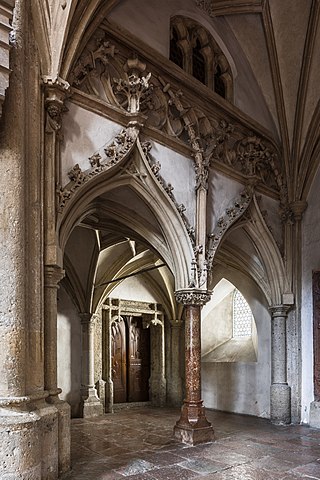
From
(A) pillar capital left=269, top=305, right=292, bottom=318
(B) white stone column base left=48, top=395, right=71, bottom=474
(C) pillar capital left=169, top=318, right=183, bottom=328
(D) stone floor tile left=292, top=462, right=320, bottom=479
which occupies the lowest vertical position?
(D) stone floor tile left=292, top=462, right=320, bottom=479

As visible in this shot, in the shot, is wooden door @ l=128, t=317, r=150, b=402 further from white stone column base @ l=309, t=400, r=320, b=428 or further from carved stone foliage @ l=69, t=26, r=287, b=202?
carved stone foliage @ l=69, t=26, r=287, b=202

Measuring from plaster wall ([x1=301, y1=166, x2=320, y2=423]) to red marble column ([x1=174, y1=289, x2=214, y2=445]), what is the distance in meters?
2.75

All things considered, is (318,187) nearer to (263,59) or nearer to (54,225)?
(263,59)

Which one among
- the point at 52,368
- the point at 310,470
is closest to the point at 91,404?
the point at 52,368

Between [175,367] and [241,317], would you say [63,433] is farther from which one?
[175,367]

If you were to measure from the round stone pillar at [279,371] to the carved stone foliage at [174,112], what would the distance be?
2404mm

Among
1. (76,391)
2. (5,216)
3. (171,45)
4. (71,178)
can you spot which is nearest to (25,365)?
(5,216)

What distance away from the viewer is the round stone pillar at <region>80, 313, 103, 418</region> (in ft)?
37.1

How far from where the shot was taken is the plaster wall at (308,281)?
9.50m

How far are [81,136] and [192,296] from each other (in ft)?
10.1

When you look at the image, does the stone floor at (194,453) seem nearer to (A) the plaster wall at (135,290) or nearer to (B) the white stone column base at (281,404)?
(B) the white stone column base at (281,404)

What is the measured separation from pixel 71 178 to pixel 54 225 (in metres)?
0.74

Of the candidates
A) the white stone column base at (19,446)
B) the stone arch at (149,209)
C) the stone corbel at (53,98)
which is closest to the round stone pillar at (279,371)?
the stone arch at (149,209)

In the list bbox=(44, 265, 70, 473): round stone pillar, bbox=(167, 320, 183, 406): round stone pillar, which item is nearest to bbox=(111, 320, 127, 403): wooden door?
bbox=(167, 320, 183, 406): round stone pillar
